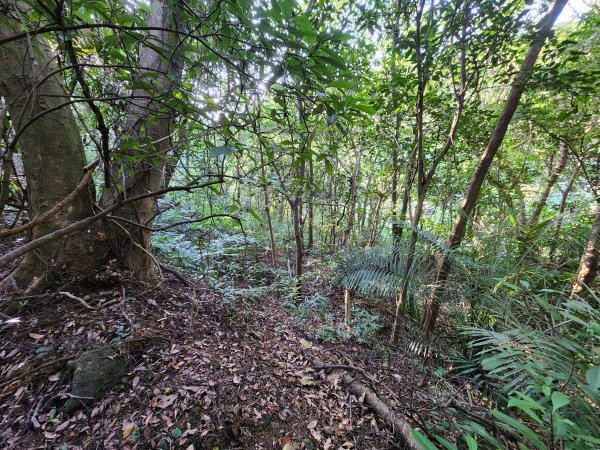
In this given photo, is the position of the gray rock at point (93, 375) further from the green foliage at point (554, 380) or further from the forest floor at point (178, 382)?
the green foliage at point (554, 380)

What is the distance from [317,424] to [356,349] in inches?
43.6

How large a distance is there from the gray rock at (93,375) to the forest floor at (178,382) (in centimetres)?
5

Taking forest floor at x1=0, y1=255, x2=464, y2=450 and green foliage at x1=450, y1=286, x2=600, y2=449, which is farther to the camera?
forest floor at x1=0, y1=255, x2=464, y2=450

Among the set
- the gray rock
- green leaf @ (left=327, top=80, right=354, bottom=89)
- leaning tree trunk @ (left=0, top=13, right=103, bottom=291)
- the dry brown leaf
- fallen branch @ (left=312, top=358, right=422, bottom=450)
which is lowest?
fallen branch @ (left=312, top=358, right=422, bottom=450)

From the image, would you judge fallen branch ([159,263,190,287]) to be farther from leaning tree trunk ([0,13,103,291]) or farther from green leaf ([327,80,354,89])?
green leaf ([327,80,354,89])

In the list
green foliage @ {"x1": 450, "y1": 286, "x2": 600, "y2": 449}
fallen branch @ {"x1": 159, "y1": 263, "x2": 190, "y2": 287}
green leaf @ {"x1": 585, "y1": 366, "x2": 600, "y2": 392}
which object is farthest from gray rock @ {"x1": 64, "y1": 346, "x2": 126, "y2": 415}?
green leaf @ {"x1": 585, "y1": 366, "x2": 600, "y2": 392}

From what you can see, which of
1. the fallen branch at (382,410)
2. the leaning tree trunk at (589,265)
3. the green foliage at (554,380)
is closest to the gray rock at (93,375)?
the fallen branch at (382,410)

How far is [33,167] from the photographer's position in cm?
181

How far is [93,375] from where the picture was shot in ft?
4.95

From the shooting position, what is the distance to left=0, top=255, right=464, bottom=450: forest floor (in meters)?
1.38

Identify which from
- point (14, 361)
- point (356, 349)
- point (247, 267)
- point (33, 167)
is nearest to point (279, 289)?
point (247, 267)

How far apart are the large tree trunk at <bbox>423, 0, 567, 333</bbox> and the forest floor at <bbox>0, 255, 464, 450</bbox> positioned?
78cm

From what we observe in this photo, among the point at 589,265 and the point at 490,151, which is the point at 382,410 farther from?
the point at 589,265

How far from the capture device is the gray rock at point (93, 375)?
4.72ft
